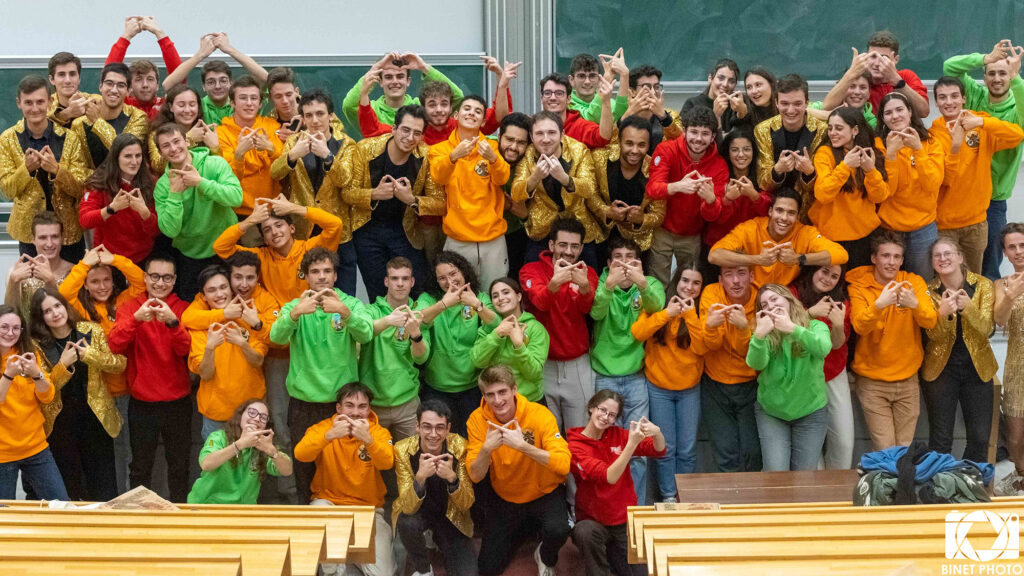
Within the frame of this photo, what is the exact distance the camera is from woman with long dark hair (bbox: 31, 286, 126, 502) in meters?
5.66

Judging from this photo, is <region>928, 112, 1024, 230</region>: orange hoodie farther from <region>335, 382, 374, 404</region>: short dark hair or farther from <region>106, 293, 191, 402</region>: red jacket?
<region>106, 293, 191, 402</region>: red jacket

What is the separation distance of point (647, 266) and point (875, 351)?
127 centimetres

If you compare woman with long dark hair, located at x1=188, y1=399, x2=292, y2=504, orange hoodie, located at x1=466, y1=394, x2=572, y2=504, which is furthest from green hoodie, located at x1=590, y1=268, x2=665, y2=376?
woman with long dark hair, located at x1=188, y1=399, x2=292, y2=504

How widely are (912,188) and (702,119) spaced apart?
3.76ft

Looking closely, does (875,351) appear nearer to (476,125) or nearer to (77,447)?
(476,125)

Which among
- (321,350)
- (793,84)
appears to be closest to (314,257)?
(321,350)

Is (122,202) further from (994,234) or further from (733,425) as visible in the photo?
(994,234)

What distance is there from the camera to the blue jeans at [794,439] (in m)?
5.98

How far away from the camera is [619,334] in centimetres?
609

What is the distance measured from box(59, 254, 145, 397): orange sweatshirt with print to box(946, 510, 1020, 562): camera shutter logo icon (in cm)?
406

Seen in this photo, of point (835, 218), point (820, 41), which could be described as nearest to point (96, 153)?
point (835, 218)

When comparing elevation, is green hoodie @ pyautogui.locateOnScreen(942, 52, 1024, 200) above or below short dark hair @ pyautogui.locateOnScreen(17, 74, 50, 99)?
below

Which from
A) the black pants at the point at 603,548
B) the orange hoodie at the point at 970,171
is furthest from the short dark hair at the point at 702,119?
the black pants at the point at 603,548

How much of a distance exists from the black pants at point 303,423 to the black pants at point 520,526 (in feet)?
3.03
